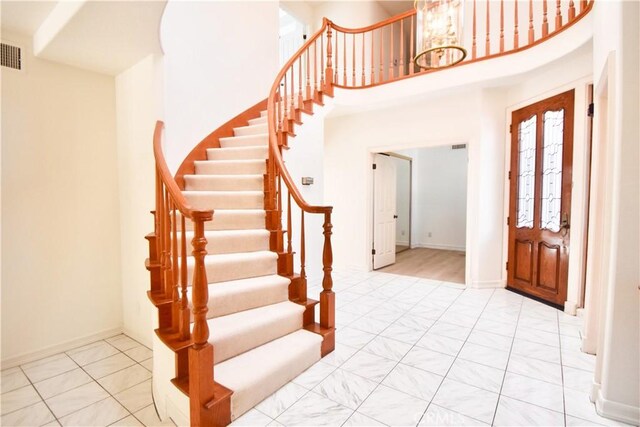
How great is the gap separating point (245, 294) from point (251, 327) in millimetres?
294

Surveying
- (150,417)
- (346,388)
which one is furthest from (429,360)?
(150,417)

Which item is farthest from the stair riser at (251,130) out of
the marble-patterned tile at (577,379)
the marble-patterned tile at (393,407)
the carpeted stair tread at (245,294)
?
the marble-patterned tile at (577,379)

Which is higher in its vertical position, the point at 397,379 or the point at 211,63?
the point at 211,63

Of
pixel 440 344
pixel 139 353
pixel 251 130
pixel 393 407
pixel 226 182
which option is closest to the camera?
pixel 393 407

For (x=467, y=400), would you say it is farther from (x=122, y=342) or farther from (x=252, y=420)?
(x=122, y=342)

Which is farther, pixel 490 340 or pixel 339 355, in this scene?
pixel 490 340

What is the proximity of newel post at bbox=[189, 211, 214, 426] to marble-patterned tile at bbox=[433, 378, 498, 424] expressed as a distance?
1386 millimetres

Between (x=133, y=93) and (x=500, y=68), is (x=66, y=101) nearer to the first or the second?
(x=133, y=93)

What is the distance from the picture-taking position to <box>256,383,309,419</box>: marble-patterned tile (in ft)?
6.25

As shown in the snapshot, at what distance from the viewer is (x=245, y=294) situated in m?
2.40

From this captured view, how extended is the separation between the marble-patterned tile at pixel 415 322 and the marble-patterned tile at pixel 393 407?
1119mm

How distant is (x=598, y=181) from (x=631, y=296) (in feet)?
3.31

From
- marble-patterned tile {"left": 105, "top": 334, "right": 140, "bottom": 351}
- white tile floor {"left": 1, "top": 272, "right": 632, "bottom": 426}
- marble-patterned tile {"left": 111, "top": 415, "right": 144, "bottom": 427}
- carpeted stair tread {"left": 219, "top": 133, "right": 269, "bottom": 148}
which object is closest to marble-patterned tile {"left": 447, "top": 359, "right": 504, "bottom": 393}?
white tile floor {"left": 1, "top": 272, "right": 632, "bottom": 426}

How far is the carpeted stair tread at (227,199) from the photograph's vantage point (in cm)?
316
